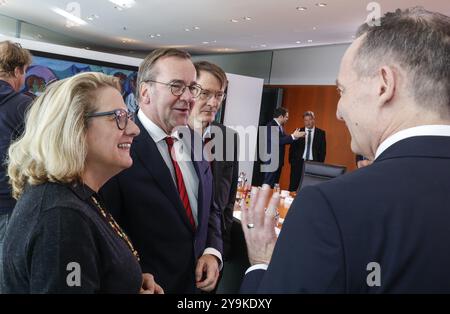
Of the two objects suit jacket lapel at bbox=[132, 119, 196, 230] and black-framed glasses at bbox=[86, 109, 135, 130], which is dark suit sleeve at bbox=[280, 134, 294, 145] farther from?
black-framed glasses at bbox=[86, 109, 135, 130]

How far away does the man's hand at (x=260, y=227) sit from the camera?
1.01 m

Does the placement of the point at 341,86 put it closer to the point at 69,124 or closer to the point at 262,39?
the point at 69,124

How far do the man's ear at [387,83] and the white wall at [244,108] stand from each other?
7.33m

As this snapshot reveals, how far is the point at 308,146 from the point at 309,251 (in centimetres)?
686

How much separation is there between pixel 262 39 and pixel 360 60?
9113 millimetres

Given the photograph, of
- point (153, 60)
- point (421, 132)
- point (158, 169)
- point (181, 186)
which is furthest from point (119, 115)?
point (421, 132)

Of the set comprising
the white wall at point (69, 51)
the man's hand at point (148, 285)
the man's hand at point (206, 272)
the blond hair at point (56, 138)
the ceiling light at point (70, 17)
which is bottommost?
the man's hand at point (206, 272)

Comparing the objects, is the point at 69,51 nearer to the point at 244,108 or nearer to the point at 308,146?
the point at 244,108

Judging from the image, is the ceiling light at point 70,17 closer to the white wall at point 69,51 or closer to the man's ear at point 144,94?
the white wall at point 69,51

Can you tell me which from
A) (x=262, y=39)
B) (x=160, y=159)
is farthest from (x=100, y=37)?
(x=160, y=159)

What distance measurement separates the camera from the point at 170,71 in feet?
6.06

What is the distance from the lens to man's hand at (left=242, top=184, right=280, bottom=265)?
3.30 feet

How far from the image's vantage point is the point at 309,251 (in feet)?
2.35

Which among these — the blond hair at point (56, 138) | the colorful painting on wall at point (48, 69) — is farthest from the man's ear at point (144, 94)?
the colorful painting on wall at point (48, 69)
